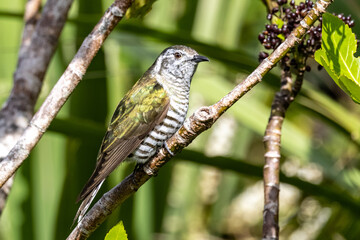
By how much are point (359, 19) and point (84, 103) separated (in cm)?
138

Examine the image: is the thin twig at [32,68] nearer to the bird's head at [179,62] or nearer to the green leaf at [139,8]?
the green leaf at [139,8]

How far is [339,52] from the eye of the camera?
1053 millimetres

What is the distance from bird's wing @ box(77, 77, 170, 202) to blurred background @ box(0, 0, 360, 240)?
102 mm

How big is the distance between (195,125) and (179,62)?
3.38ft

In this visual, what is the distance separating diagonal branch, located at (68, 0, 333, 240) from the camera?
114 cm

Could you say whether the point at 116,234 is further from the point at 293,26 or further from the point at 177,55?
the point at 177,55

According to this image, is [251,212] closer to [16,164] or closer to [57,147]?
[57,147]

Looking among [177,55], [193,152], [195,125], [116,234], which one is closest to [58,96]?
[195,125]

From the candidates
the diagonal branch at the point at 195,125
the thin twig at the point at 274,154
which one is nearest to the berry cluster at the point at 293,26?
the thin twig at the point at 274,154

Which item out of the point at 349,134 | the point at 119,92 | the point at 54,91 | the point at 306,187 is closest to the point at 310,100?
the point at 349,134

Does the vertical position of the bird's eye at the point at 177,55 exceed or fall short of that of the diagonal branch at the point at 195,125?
it exceeds it

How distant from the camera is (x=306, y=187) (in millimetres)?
1989

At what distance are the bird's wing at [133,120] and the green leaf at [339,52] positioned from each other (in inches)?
34.1

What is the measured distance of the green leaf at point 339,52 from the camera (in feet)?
3.42
